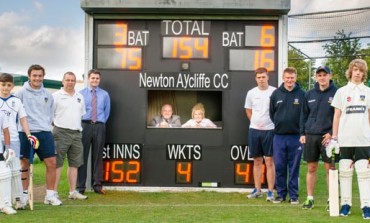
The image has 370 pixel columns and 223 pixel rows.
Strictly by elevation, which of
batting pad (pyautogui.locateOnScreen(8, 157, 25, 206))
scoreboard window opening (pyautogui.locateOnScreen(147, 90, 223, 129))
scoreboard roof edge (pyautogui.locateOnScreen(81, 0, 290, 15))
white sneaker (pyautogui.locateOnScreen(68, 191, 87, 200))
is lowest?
white sneaker (pyautogui.locateOnScreen(68, 191, 87, 200))

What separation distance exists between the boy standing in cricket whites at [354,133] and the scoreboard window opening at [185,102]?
3.26m

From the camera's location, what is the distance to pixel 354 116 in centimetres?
702

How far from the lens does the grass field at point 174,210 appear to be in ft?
22.4

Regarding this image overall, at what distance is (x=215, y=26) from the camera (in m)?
9.66

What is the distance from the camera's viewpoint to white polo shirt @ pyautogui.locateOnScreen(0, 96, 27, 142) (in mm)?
7547

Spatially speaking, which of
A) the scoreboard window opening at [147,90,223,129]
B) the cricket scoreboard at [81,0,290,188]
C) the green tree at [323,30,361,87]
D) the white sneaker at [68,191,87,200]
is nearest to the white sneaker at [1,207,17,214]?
the white sneaker at [68,191,87,200]

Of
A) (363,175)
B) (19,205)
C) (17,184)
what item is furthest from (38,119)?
(363,175)

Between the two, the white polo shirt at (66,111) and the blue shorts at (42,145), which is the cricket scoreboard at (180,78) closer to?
the white polo shirt at (66,111)

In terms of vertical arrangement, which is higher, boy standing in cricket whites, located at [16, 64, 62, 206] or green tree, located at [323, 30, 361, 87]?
green tree, located at [323, 30, 361, 87]

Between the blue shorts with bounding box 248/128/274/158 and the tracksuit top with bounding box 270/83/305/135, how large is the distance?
38cm

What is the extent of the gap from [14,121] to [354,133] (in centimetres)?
392

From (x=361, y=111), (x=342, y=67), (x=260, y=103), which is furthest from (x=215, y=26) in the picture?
(x=342, y=67)

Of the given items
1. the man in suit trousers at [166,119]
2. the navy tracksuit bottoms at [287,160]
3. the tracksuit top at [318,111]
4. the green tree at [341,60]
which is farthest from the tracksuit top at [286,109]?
the green tree at [341,60]

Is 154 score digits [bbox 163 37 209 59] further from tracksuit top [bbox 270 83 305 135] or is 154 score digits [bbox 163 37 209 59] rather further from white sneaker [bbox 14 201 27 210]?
white sneaker [bbox 14 201 27 210]
